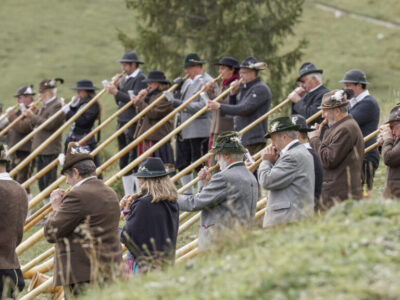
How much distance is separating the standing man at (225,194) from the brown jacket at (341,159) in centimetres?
103

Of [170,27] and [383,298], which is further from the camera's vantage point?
[170,27]

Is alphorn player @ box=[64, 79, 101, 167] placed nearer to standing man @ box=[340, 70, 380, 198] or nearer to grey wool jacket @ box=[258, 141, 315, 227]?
standing man @ box=[340, 70, 380, 198]

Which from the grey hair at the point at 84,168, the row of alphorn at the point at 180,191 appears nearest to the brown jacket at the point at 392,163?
the row of alphorn at the point at 180,191

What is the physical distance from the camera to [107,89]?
1327cm

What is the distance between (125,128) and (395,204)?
25.6 feet

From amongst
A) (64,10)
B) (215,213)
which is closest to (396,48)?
(64,10)

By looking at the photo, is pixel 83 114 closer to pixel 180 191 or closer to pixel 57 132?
pixel 57 132

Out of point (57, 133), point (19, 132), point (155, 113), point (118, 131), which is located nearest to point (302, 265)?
point (155, 113)

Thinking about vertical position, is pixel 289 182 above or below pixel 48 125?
above

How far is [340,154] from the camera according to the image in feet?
27.8

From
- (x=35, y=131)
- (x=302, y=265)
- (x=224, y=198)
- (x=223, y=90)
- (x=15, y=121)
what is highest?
(x=302, y=265)

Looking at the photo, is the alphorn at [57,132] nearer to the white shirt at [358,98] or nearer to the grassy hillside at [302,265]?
the white shirt at [358,98]

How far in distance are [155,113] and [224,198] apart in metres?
5.45

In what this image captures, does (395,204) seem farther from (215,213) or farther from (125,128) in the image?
(125,128)
